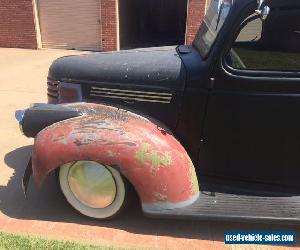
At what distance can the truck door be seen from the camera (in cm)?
308

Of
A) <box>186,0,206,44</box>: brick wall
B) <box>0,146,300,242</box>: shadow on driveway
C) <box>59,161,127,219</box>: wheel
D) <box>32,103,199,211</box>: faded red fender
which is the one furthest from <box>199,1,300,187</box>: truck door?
<box>186,0,206,44</box>: brick wall

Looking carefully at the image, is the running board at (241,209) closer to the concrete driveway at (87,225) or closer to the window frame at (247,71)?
the concrete driveway at (87,225)

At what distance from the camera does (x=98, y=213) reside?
3.50m

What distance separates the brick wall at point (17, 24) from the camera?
1356 centimetres

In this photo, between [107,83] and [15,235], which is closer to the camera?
[15,235]

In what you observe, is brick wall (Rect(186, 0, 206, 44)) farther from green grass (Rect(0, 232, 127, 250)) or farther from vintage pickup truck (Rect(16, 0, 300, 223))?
green grass (Rect(0, 232, 127, 250))

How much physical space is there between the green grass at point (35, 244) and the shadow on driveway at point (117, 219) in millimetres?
331

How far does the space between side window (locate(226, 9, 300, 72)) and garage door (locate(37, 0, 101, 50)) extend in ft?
36.1

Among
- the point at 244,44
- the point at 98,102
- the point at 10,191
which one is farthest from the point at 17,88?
the point at 244,44

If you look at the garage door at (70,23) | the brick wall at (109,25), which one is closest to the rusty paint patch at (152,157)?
the brick wall at (109,25)

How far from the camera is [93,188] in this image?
11.1 ft

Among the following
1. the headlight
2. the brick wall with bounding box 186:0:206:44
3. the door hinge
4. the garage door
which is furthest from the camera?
the garage door

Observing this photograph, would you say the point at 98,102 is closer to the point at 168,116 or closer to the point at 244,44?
the point at 168,116

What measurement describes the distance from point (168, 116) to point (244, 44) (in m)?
0.95
